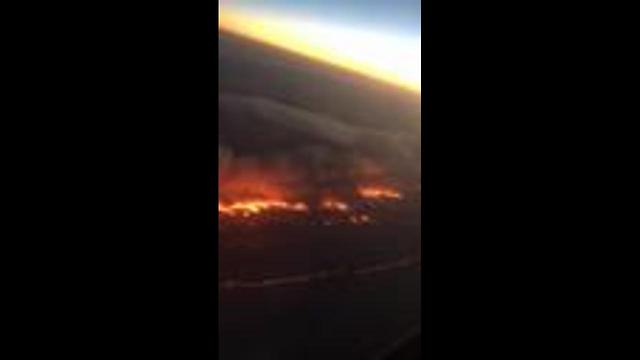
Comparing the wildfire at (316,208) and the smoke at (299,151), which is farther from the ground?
the smoke at (299,151)

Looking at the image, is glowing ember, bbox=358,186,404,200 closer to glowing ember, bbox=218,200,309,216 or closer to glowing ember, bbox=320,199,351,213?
glowing ember, bbox=320,199,351,213

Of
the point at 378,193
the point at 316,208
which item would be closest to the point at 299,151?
the point at 316,208

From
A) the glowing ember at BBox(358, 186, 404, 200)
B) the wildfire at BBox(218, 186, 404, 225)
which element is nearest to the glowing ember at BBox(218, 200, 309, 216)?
the wildfire at BBox(218, 186, 404, 225)

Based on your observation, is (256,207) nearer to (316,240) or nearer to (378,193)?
(316,240)

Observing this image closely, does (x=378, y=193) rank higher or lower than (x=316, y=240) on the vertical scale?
higher

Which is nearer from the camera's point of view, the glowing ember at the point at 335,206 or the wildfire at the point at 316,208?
the wildfire at the point at 316,208

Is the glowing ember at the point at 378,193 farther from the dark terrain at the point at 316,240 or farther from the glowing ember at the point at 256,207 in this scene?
the glowing ember at the point at 256,207

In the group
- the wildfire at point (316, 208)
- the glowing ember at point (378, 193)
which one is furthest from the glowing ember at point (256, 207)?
the glowing ember at point (378, 193)
